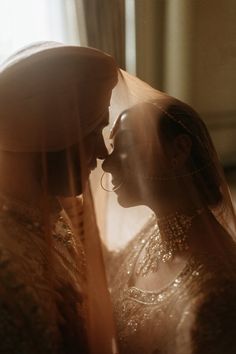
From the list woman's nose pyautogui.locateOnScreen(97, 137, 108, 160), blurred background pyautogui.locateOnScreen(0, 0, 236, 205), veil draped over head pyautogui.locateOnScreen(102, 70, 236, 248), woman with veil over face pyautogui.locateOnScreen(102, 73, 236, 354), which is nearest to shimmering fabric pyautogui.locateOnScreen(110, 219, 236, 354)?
woman with veil over face pyautogui.locateOnScreen(102, 73, 236, 354)

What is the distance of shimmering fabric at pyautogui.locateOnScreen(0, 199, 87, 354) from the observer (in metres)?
0.61

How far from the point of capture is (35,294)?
2.06ft

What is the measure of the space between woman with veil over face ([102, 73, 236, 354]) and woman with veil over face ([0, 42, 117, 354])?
46 millimetres

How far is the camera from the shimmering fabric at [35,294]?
61 cm

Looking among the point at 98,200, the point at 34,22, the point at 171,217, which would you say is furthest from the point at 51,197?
the point at 34,22

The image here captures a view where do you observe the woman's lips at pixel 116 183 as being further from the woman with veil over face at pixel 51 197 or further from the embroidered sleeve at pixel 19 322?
the embroidered sleeve at pixel 19 322

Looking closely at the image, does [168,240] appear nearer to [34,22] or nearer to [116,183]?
[116,183]

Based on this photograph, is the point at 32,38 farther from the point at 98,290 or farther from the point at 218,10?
the point at 98,290

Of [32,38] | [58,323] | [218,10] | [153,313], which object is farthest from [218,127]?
[58,323]

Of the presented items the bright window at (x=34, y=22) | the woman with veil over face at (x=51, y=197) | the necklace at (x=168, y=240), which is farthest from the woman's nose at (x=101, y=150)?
the bright window at (x=34, y=22)

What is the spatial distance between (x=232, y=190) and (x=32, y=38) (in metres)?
0.68

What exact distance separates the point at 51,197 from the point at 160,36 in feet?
2.59

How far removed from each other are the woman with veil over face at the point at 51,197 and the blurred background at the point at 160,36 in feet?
2.05

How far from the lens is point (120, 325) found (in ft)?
2.50
